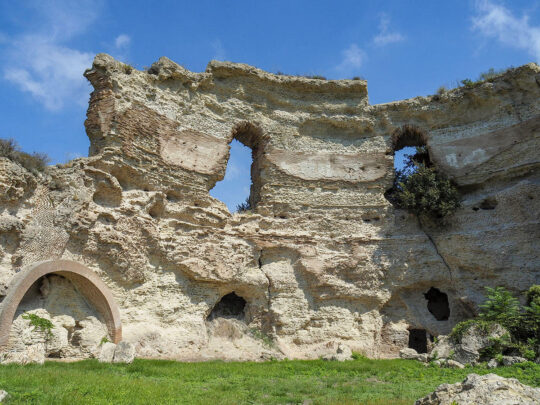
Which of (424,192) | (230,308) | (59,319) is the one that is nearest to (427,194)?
(424,192)

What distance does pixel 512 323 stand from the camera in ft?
39.0

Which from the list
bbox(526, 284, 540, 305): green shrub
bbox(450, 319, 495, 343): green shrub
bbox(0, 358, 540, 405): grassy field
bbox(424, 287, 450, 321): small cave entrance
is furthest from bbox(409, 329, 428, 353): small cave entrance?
bbox(0, 358, 540, 405): grassy field

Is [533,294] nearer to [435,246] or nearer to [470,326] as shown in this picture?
[470,326]

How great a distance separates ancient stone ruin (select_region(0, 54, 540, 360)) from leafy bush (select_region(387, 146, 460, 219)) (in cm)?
41

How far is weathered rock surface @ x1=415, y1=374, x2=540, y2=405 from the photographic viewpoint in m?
4.59

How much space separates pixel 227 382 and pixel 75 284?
210 inches

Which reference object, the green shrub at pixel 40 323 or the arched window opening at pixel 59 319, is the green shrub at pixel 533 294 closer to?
the arched window opening at pixel 59 319

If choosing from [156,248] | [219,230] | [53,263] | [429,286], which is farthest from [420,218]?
[53,263]

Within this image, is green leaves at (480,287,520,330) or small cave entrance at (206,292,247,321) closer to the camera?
green leaves at (480,287,520,330)

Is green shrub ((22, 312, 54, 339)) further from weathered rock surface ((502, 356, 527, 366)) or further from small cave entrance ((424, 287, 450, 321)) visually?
small cave entrance ((424, 287, 450, 321))

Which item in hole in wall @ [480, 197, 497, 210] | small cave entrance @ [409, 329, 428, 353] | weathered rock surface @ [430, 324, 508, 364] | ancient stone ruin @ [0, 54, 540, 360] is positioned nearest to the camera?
weathered rock surface @ [430, 324, 508, 364]

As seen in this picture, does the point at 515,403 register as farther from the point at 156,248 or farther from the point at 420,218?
the point at 420,218

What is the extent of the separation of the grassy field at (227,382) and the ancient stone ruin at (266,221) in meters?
2.38

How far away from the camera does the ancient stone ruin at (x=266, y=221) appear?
1157 centimetres
